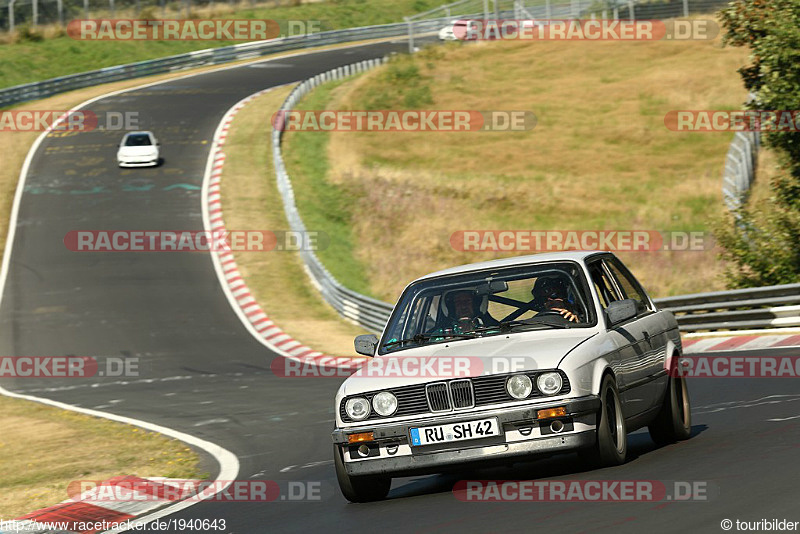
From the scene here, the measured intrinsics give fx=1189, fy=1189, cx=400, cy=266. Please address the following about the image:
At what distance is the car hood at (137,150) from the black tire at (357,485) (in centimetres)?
3365

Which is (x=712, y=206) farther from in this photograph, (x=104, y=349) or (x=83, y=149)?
(x=83, y=149)

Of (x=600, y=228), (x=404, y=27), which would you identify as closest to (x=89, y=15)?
(x=404, y=27)

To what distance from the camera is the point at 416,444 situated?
315 inches

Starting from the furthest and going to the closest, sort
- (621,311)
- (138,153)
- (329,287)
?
(138,153), (329,287), (621,311)

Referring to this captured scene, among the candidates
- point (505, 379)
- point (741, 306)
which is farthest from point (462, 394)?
point (741, 306)

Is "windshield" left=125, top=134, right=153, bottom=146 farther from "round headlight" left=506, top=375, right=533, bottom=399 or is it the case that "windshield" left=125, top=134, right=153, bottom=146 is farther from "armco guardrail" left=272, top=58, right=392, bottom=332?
"round headlight" left=506, top=375, right=533, bottom=399

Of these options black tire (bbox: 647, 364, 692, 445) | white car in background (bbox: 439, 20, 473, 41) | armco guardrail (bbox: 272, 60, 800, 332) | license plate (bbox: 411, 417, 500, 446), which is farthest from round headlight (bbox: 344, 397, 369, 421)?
white car in background (bbox: 439, 20, 473, 41)

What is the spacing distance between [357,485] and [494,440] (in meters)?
1.12

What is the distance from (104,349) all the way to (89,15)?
155ft

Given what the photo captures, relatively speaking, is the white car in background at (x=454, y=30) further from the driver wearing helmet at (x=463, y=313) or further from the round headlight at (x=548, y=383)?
the round headlight at (x=548, y=383)

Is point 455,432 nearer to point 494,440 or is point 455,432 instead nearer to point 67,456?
point 494,440

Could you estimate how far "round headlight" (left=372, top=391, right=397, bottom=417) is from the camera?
8.10 m

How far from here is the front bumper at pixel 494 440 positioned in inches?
306

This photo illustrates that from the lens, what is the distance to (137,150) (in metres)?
40.7
